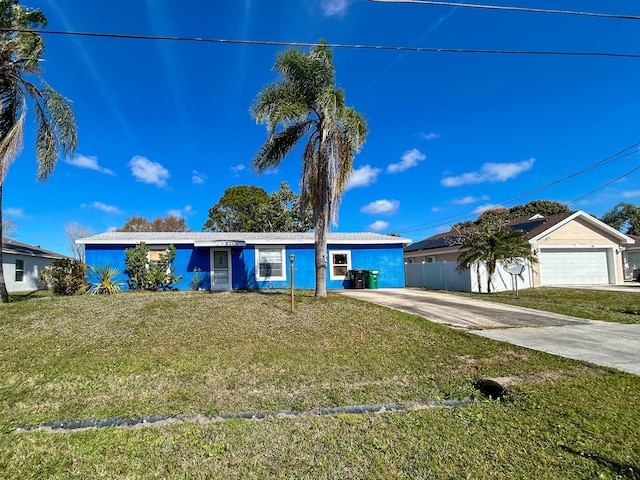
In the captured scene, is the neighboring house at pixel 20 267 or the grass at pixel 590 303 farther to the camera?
the neighboring house at pixel 20 267

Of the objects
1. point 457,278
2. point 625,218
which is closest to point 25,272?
point 457,278

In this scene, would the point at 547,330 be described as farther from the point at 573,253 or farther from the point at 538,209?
the point at 538,209

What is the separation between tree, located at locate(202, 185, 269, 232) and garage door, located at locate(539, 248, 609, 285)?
23.5 m

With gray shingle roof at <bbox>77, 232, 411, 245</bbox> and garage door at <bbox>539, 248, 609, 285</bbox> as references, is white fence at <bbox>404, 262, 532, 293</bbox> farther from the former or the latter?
gray shingle roof at <bbox>77, 232, 411, 245</bbox>

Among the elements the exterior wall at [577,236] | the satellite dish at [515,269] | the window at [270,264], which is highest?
the exterior wall at [577,236]

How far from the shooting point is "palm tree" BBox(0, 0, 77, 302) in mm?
10141

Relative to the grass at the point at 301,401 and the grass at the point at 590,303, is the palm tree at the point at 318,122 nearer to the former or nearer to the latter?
the grass at the point at 301,401

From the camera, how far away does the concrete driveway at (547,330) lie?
541 centimetres

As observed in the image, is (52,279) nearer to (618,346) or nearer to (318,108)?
(318,108)

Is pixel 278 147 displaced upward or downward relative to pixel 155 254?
upward

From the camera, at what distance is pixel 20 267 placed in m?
20.5

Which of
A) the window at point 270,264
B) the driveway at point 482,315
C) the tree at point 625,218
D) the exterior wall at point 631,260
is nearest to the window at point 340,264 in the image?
the window at point 270,264

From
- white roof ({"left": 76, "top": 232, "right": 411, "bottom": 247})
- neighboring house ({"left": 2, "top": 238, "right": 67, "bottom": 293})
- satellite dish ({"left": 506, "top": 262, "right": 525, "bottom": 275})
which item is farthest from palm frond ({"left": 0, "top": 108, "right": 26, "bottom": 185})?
satellite dish ({"left": 506, "top": 262, "right": 525, "bottom": 275})

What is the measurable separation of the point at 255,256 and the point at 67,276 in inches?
280
